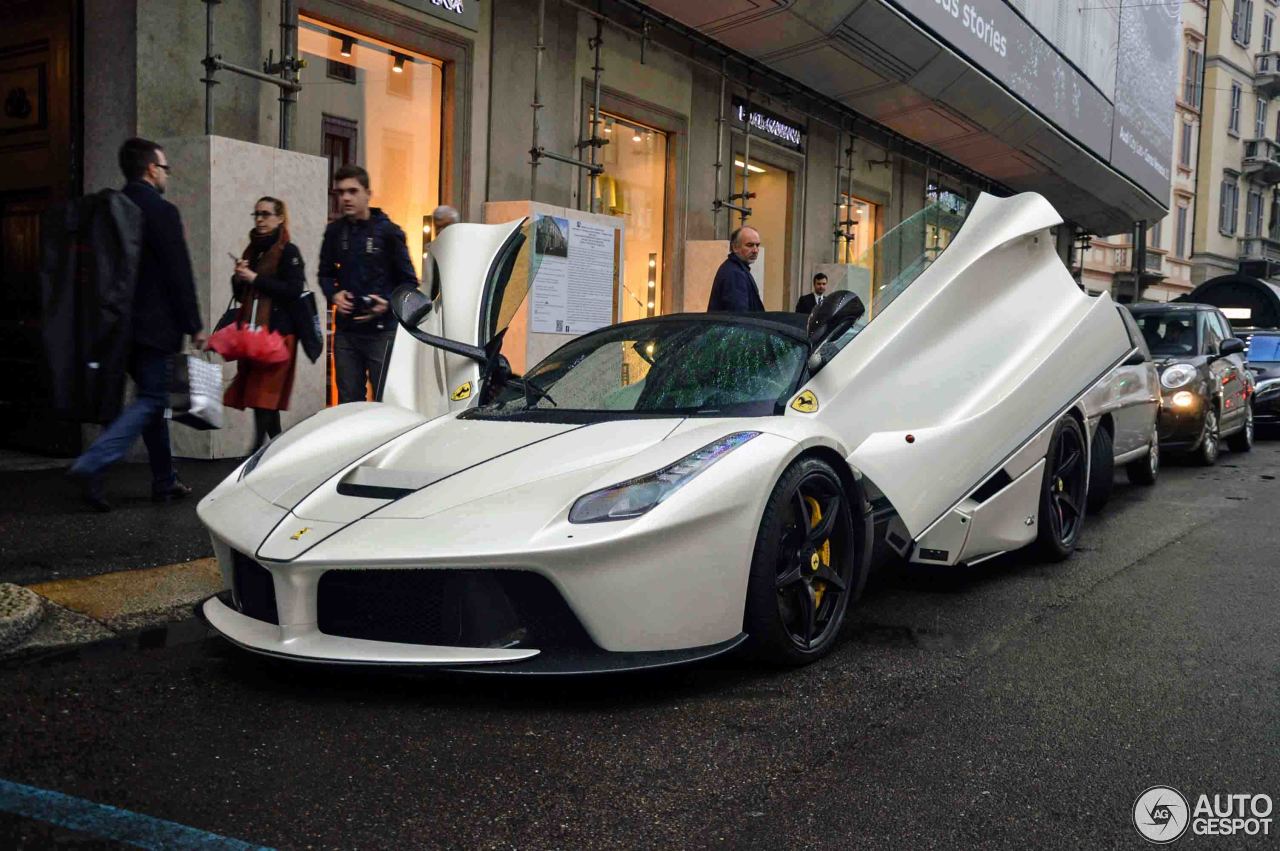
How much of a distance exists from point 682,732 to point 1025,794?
2.77 ft

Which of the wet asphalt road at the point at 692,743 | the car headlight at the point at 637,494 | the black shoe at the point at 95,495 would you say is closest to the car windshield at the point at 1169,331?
the wet asphalt road at the point at 692,743

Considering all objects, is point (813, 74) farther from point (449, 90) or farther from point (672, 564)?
point (672, 564)

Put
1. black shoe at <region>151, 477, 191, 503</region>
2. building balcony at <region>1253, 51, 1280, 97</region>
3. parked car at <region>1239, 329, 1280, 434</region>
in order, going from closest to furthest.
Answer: black shoe at <region>151, 477, 191, 503</region>, parked car at <region>1239, 329, 1280, 434</region>, building balcony at <region>1253, 51, 1280, 97</region>

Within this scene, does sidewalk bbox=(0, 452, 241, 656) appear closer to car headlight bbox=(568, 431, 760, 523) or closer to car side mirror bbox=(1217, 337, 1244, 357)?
car headlight bbox=(568, 431, 760, 523)

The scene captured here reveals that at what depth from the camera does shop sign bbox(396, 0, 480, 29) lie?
9.88 metres

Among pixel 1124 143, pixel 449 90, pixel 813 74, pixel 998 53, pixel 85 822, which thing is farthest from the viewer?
pixel 1124 143

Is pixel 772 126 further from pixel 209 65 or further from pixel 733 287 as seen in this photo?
pixel 209 65

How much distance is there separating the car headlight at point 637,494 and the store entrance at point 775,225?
42.7ft

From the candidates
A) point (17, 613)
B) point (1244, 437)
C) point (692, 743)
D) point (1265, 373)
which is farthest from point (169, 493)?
point (1265, 373)

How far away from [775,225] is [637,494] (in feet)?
45.1

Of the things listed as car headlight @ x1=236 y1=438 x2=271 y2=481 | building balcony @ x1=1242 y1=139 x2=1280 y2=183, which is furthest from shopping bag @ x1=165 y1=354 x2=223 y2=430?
building balcony @ x1=1242 y1=139 x2=1280 y2=183

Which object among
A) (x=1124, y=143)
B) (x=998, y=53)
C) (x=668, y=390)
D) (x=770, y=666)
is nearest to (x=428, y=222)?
(x=668, y=390)

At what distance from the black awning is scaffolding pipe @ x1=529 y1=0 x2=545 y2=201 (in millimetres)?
12554

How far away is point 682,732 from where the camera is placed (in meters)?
2.94
